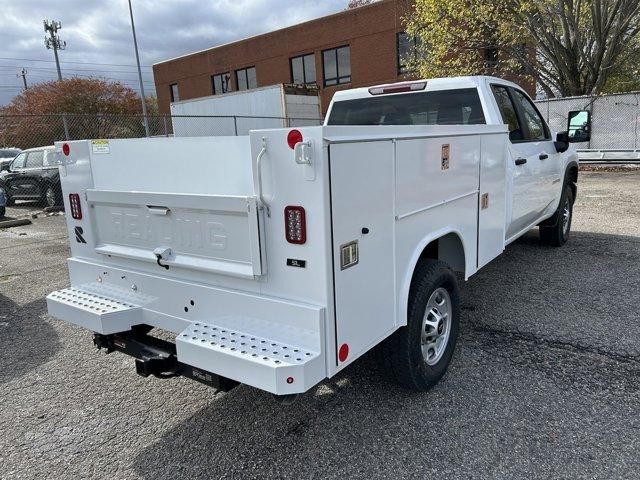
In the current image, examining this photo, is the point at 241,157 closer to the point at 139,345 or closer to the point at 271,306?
the point at 271,306

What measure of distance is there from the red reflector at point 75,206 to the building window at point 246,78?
3418cm

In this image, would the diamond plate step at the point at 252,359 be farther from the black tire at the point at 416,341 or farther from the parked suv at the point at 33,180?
the parked suv at the point at 33,180

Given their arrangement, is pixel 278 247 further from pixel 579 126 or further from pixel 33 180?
pixel 33 180

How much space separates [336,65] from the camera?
103ft

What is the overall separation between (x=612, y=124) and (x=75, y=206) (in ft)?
62.0

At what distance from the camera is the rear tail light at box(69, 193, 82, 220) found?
3.30m

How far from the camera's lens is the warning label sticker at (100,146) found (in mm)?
3109

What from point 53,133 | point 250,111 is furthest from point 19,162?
point 250,111

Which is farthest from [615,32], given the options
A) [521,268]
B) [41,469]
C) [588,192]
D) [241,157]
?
[41,469]

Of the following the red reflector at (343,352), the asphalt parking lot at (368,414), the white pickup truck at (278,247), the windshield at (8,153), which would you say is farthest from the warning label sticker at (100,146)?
the windshield at (8,153)

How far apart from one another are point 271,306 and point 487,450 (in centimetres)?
142

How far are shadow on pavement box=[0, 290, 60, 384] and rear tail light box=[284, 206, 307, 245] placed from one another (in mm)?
2853

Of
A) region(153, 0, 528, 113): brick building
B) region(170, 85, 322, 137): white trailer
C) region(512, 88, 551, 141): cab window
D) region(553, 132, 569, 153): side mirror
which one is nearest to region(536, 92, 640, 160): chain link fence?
region(170, 85, 322, 137): white trailer

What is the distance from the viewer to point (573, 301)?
16.1 ft
